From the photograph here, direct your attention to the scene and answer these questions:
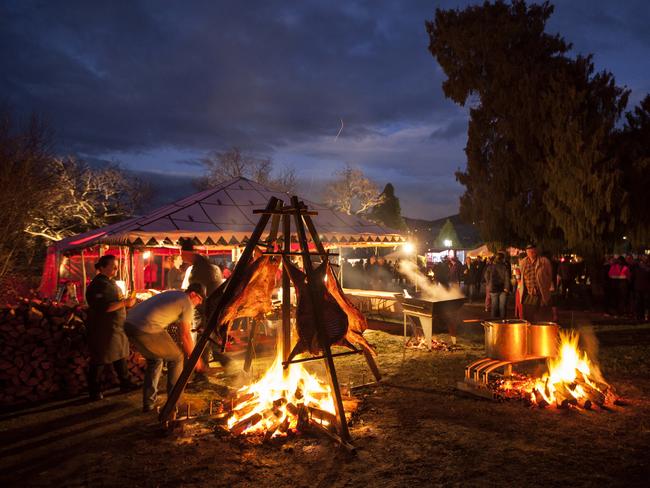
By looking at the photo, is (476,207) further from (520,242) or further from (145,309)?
(145,309)

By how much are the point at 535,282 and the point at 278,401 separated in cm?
680

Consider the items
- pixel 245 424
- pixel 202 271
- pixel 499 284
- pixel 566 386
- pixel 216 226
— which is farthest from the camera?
pixel 499 284

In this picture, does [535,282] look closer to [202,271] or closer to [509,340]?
[509,340]

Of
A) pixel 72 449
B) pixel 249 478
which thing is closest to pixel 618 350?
pixel 249 478

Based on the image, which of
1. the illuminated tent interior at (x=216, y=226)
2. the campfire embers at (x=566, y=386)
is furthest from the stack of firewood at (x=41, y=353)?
the campfire embers at (x=566, y=386)

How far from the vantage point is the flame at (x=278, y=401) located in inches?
181

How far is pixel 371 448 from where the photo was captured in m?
4.25

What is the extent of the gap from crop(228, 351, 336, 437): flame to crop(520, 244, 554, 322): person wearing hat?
592 centimetres

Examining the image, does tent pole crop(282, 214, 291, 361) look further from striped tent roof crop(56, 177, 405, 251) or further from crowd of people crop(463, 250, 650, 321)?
crowd of people crop(463, 250, 650, 321)

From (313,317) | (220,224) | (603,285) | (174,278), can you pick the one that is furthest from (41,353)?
(603,285)

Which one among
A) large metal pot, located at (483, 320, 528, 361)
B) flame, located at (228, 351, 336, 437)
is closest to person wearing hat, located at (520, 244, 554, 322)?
large metal pot, located at (483, 320, 528, 361)

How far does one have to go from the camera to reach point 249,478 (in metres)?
3.73

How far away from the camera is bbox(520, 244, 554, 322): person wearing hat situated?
935 cm

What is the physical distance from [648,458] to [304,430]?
3.12m
